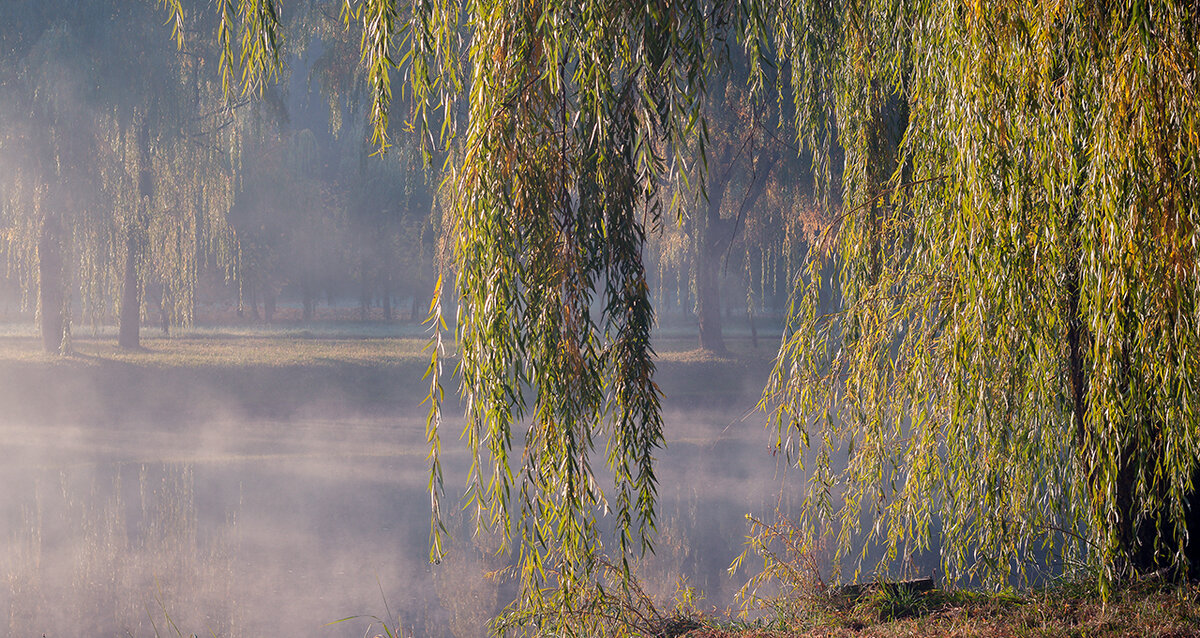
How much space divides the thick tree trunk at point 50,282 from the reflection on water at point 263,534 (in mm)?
2927

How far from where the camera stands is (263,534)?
8.33m

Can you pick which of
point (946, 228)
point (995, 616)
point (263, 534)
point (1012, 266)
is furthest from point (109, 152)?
point (1012, 266)

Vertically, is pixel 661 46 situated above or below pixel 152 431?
above

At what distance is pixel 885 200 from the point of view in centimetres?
439

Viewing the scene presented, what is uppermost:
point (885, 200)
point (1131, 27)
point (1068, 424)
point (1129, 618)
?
point (1131, 27)

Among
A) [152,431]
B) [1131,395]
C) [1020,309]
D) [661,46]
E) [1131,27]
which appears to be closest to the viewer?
[1131,27]

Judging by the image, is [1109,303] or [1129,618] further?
[1129,618]

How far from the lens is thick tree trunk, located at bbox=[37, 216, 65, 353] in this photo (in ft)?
47.2

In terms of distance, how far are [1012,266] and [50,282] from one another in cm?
1633

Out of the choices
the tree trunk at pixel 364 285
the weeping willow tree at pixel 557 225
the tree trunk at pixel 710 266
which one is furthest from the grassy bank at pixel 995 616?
the tree trunk at pixel 364 285

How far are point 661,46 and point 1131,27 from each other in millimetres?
1346

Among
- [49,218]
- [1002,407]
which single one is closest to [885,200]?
[1002,407]

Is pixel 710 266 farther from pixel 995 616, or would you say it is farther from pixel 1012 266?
pixel 1012 266

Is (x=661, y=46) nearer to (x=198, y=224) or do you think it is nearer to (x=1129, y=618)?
(x=1129, y=618)
